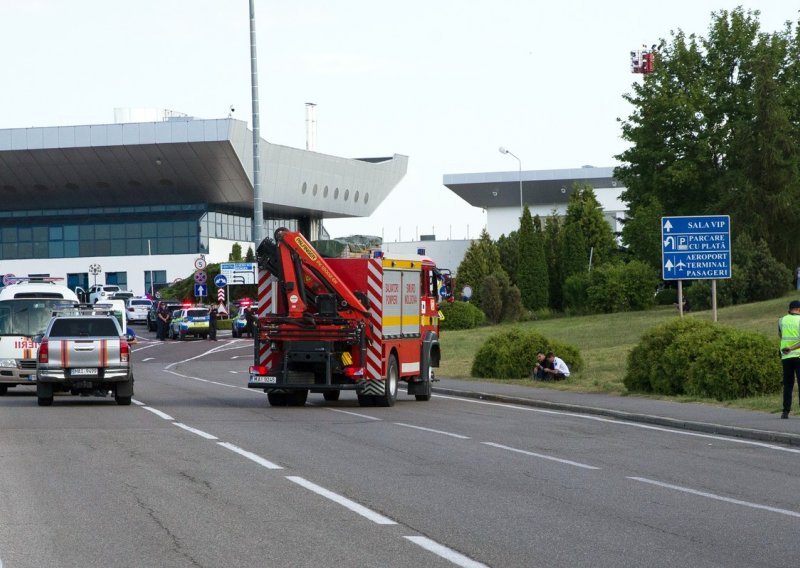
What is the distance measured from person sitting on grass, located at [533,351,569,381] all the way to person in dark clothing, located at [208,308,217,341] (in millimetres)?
35605

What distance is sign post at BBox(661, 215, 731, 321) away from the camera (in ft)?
105

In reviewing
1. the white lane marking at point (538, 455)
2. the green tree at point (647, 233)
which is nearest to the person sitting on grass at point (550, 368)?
the white lane marking at point (538, 455)

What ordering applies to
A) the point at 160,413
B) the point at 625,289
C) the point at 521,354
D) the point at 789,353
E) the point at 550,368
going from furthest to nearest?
the point at 625,289
the point at 521,354
the point at 550,368
the point at 160,413
the point at 789,353

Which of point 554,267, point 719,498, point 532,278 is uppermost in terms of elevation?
point 554,267

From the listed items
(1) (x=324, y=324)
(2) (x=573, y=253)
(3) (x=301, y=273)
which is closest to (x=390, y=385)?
(1) (x=324, y=324)

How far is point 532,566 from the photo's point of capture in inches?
342

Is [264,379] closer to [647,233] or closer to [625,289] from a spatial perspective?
[647,233]

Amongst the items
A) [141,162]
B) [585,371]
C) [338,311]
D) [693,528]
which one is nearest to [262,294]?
[338,311]

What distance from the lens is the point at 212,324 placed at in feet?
219

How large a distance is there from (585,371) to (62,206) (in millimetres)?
84762

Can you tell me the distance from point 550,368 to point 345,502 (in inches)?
818

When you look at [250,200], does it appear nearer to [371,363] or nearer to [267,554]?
[371,363]

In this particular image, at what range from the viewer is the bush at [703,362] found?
2512 centimetres

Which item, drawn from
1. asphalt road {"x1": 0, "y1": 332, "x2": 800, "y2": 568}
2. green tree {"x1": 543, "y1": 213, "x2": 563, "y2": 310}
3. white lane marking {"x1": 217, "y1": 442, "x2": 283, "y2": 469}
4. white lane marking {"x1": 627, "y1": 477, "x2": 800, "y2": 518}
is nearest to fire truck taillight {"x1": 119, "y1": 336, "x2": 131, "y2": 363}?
asphalt road {"x1": 0, "y1": 332, "x2": 800, "y2": 568}
